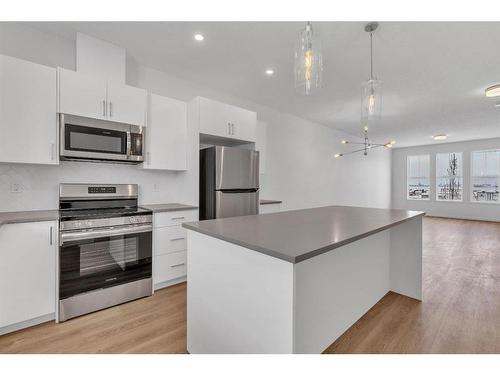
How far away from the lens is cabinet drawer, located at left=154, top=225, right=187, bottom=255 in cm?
268

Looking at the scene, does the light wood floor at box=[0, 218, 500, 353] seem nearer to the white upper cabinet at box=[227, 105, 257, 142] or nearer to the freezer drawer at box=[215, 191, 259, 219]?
the freezer drawer at box=[215, 191, 259, 219]

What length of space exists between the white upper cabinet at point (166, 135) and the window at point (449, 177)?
9.31 m

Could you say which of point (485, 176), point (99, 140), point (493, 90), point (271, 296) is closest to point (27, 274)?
point (99, 140)

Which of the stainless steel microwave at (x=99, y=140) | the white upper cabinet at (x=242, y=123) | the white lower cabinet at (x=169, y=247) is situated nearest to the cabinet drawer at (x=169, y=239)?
the white lower cabinet at (x=169, y=247)

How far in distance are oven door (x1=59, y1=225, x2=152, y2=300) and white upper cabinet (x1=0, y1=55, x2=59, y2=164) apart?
30.9 inches

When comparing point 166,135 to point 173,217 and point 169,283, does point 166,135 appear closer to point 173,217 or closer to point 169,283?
point 173,217

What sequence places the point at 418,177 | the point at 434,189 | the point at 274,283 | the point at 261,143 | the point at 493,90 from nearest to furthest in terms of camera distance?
the point at 274,283 < the point at 493,90 < the point at 261,143 < the point at 434,189 < the point at 418,177

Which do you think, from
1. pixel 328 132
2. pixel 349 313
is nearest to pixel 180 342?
pixel 349 313

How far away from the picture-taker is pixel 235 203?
10.6 ft

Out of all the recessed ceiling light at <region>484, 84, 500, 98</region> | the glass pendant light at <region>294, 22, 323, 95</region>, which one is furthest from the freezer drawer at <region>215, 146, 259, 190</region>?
the recessed ceiling light at <region>484, 84, 500, 98</region>

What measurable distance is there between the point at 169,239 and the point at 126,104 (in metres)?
1.54

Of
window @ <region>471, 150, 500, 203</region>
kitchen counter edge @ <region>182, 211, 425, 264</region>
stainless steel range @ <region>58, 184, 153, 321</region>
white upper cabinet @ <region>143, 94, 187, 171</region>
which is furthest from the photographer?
window @ <region>471, 150, 500, 203</region>
